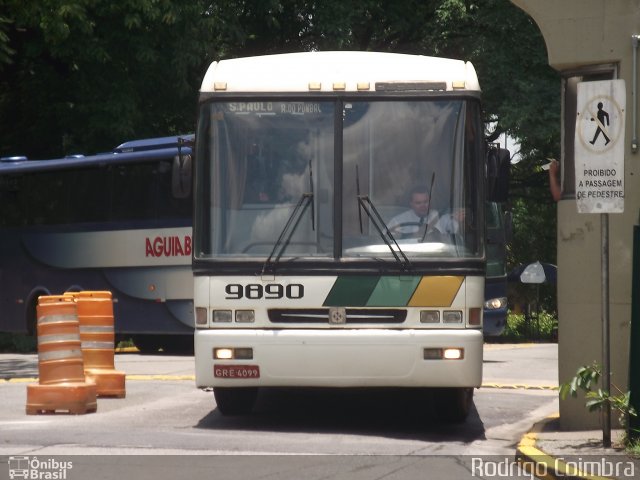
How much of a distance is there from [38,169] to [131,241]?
2.95 meters

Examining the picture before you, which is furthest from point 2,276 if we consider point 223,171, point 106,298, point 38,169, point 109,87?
point 223,171

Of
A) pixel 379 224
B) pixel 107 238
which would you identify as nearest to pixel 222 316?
pixel 379 224

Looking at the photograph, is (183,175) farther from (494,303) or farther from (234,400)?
(494,303)

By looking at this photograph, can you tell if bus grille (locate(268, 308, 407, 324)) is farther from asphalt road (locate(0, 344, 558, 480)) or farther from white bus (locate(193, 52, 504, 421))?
asphalt road (locate(0, 344, 558, 480))

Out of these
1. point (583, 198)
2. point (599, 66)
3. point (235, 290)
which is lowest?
point (235, 290)

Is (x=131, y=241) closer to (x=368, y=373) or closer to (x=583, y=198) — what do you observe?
(x=368, y=373)

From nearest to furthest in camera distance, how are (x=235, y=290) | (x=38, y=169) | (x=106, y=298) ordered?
(x=235, y=290), (x=106, y=298), (x=38, y=169)

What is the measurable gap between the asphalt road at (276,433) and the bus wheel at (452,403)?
0.41 feet

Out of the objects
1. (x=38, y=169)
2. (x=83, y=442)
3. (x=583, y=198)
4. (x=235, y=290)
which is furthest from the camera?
(x=38, y=169)

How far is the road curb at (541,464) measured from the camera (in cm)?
942

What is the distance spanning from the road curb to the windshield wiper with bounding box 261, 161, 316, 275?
2717 millimetres

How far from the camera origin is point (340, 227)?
40.3ft

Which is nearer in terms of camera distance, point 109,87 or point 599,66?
point 599,66

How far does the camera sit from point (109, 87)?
2930cm
